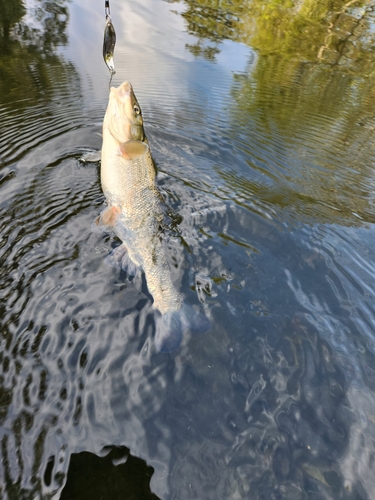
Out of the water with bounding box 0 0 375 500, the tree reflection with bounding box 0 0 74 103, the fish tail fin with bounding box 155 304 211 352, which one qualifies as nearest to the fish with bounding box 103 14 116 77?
the water with bounding box 0 0 375 500

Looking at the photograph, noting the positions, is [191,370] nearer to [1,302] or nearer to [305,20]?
[1,302]

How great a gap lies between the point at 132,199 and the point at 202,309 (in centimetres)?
114

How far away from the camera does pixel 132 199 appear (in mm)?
3139

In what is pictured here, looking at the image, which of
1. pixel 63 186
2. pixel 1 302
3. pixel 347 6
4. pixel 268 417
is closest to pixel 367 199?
pixel 268 417

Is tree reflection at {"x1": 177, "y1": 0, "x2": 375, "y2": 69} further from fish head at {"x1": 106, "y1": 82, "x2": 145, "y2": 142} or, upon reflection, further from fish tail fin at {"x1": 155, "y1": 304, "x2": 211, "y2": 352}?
fish tail fin at {"x1": 155, "y1": 304, "x2": 211, "y2": 352}

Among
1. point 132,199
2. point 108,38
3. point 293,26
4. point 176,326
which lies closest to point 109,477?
point 176,326

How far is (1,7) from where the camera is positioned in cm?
855

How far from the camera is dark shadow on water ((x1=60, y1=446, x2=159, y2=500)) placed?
1.85 m

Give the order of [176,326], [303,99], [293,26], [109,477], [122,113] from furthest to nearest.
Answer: [293,26] < [303,99] < [122,113] < [176,326] < [109,477]

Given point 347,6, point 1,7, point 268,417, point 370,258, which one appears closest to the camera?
point 268,417

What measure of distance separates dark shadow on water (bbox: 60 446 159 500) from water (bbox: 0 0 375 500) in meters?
0.01

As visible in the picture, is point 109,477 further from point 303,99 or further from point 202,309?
point 303,99

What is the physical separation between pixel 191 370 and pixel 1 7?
10.0m

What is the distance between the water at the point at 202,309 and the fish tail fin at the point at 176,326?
0.06 metres
